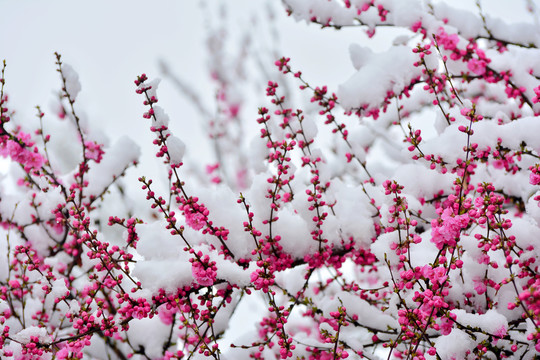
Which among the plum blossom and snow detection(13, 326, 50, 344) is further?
snow detection(13, 326, 50, 344)

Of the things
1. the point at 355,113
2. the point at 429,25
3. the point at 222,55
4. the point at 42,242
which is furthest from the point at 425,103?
the point at 222,55

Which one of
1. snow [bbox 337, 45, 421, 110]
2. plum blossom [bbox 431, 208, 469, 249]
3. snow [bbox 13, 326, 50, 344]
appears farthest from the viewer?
snow [bbox 337, 45, 421, 110]

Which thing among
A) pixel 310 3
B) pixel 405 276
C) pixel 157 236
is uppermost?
pixel 310 3

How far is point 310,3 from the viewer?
3.07m

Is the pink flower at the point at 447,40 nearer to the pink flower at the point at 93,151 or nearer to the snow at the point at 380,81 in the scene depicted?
the snow at the point at 380,81

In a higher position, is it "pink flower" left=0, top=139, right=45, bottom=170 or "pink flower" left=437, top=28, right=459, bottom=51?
"pink flower" left=437, top=28, right=459, bottom=51

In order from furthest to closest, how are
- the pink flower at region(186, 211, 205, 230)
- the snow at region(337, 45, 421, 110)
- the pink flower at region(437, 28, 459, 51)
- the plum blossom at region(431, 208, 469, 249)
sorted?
the pink flower at region(437, 28, 459, 51), the snow at region(337, 45, 421, 110), the pink flower at region(186, 211, 205, 230), the plum blossom at region(431, 208, 469, 249)

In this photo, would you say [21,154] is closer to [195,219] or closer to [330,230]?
[195,219]

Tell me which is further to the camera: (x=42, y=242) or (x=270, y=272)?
(x=42, y=242)

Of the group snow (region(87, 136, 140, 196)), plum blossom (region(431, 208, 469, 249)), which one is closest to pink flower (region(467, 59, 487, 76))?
plum blossom (region(431, 208, 469, 249))

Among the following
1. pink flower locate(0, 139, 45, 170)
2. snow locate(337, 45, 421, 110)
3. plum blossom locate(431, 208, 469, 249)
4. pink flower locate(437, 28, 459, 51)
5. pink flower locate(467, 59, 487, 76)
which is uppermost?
pink flower locate(437, 28, 459, 51)

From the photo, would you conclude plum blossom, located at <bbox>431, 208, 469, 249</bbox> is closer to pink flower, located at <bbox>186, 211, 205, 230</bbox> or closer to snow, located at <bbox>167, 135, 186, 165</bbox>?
pink flower, located at <bbox>186, 211, 205, 230</bbox>

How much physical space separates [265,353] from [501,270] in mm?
A: 1477

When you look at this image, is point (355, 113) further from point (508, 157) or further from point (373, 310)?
point (373, 310)
